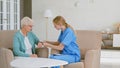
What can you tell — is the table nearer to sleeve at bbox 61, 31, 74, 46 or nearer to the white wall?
sleeve at bbox 61, 31, 74, 46

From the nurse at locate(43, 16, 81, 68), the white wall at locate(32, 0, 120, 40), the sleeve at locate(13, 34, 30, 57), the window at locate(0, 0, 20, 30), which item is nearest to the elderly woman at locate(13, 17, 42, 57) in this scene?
the sleeve at locate(13, 34, 30, 57)

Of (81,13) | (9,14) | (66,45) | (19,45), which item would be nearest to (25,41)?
(19,45)

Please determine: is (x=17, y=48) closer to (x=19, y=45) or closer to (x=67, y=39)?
(x=19, y=45)

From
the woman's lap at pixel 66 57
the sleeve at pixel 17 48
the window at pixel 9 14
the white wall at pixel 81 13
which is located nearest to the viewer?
the sleeve at pixel 17 48

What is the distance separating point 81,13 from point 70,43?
459 centimetres

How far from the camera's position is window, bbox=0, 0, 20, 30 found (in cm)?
800

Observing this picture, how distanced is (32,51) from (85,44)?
2.92ft

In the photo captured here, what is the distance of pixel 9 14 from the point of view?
831 centimetres

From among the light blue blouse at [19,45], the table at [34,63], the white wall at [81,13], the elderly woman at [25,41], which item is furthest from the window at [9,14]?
the table at [34,63]

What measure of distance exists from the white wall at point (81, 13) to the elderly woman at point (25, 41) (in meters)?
4.54

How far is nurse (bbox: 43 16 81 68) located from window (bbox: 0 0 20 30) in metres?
3.71

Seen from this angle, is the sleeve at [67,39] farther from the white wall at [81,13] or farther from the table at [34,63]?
the white wall at [81,13]

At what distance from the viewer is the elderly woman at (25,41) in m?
4.30

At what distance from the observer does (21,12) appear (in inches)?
346
